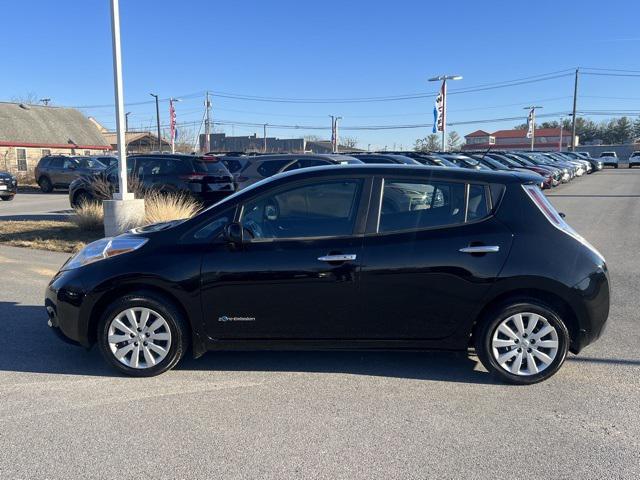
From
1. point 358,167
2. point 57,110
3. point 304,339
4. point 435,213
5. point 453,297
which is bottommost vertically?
point 304,339

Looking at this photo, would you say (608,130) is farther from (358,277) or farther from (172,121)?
(358,277)

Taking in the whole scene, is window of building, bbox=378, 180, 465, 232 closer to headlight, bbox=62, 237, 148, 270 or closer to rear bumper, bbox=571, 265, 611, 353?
rear bumper, bbox=571, 265, 611, 353

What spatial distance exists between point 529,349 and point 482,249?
0.87 m

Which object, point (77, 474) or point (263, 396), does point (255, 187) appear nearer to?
point (263, 396)

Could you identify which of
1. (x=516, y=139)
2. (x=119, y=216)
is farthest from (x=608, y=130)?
(x=119, y=216)

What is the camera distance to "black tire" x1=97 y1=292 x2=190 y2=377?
4270mm

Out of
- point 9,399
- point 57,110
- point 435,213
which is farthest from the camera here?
point 57,110

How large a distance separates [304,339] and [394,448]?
4.14 ft

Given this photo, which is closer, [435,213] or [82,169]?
[435,213]

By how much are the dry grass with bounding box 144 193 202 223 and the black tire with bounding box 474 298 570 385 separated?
276 inches

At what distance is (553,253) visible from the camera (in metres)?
4.13

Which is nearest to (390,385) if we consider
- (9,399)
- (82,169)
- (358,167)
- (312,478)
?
(312,478)

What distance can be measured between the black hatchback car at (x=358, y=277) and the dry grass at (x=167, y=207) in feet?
19.2

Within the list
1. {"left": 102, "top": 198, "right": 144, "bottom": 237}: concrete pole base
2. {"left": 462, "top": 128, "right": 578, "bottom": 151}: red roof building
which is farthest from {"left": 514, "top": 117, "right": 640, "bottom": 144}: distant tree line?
{"left": 102, "top": 198, "right": 144, "bottom": 237}: concrete pole base
